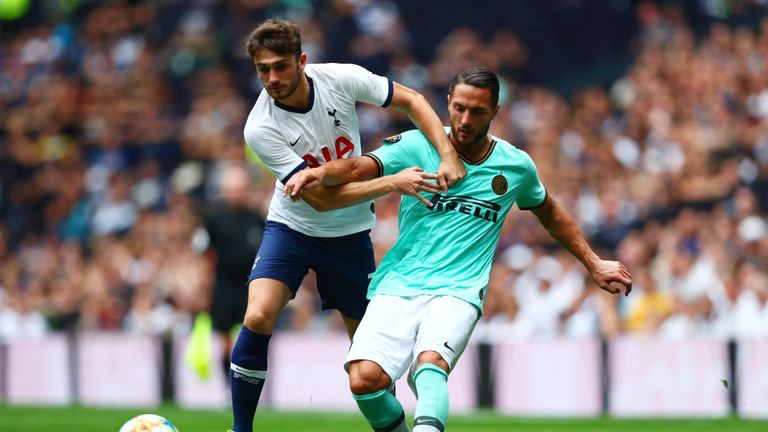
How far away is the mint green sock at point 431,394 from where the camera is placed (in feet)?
20.5

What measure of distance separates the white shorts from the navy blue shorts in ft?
3.46

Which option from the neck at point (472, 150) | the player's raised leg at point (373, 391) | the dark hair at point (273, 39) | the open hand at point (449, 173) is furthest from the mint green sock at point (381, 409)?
the dark hair at point (273, 39)

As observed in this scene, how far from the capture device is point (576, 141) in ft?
54.2

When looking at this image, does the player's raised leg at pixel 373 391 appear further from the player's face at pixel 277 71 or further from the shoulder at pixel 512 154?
the player's face at pixel 277 71

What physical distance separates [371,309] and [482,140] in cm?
105

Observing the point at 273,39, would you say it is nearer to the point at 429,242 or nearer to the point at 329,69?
the point at 329,69

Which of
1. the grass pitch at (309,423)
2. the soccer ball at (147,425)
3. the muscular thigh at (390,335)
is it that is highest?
the muscular thigh at (390,335)

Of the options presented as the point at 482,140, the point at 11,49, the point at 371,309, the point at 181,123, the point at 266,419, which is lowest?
the point at 266,419

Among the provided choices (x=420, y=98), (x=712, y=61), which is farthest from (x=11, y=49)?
(x=420, y=98)

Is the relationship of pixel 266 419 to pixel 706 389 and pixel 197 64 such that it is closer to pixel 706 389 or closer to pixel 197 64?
pixel 706 389

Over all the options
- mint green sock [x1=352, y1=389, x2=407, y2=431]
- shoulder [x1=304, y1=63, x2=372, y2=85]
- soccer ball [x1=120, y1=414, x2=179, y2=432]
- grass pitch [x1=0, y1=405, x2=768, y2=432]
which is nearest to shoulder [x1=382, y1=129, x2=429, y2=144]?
shoulder [x1=304, y1=63, x2=372, y2=85]

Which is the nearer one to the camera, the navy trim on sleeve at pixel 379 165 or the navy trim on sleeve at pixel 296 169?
the navy trim on sleeve at pixel 379 165

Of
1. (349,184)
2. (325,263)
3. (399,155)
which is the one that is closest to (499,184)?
(399,155)

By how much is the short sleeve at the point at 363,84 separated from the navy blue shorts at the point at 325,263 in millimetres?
857
